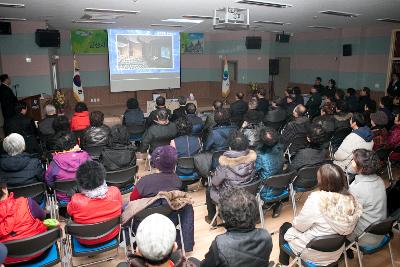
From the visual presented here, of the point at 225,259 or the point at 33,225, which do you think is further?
the point at 33,225

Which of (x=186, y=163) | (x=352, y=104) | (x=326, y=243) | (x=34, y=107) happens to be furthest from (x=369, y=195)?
(x=34, y=107)

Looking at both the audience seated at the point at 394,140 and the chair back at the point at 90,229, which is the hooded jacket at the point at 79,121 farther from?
the audience seated at the point at 394,140

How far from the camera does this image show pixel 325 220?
2.44 meters

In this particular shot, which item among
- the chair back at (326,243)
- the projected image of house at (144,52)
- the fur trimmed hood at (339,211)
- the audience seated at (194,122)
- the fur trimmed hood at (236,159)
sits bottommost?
the chair back at (326,243)

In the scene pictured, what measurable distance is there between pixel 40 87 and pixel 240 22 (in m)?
6.59

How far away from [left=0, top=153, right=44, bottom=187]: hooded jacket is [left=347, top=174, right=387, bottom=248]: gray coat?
3.29 meters

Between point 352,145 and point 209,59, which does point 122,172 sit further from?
point 209,59

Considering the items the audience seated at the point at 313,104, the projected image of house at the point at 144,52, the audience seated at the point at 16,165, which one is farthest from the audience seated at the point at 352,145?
the projected image of house at the point at 144,52

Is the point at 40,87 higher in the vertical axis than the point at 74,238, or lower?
higher

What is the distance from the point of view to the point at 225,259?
6.22 feet

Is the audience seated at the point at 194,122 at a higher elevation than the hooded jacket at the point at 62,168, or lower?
higher

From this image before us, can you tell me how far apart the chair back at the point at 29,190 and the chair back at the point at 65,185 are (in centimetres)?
15

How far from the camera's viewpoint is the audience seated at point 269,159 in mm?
3773

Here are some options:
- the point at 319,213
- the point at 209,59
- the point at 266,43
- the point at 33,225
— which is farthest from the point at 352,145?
the point at 209,59
